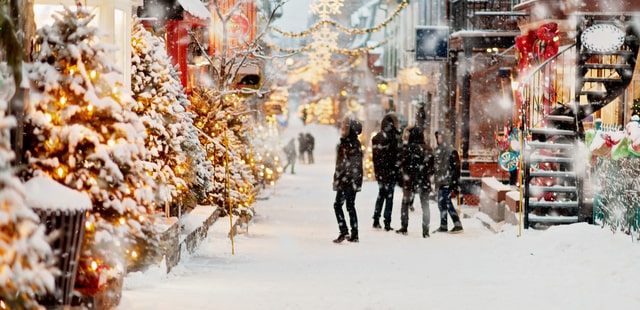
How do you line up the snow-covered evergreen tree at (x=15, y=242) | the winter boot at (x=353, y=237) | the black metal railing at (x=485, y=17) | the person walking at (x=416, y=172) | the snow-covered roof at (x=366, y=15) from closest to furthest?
the snow-covered evergreen tree at (x=15, y=242) → the winter boot at (x=353, y=237) → the person walking at (x=416, y=172) → the black metal railing at (x=485, y=17) → the snow-covered roof at (x=366, y=15)

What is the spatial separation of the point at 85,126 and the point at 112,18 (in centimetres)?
261

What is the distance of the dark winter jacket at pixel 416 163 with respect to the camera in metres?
16.5

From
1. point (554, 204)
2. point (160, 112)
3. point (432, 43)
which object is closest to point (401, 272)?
point (160, 112)

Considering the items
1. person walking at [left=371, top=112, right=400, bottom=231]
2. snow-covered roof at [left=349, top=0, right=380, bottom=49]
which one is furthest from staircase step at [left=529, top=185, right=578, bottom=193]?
snow-covered roof at [left=349, top=0, right=380, bottom=49]

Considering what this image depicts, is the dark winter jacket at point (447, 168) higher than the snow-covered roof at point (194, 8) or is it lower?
lower

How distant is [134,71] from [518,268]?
5.05 m

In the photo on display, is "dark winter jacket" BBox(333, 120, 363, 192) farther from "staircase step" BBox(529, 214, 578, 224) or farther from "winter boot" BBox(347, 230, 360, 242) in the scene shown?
"staircase step" BBox(529, 214, 578, 224)

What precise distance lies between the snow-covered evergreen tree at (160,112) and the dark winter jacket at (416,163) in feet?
17.7

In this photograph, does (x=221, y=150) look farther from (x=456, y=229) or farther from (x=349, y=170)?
(x=456, y=229)

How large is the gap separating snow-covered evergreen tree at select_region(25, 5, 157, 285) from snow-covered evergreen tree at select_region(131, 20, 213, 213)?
265cm

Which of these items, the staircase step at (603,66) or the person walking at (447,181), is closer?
the staircase step at (603,66)

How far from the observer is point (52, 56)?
24.0ft

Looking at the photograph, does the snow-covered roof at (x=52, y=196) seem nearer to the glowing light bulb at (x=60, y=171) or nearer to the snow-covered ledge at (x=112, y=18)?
the glowing light bulb at (x=60, y=171)

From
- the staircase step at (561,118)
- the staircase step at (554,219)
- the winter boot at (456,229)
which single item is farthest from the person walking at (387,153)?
the staircase step at (554,219)
